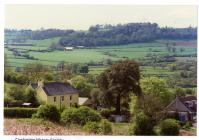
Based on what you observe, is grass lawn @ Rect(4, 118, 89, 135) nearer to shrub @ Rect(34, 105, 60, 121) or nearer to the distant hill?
shrub @ Rect(34, 105, 60, 121)

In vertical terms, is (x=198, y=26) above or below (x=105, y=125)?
above

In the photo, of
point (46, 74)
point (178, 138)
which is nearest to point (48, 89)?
point (46, 74)

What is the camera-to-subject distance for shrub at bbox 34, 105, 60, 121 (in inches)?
548

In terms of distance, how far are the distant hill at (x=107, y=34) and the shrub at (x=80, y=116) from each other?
609mm

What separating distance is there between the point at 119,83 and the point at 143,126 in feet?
1.50

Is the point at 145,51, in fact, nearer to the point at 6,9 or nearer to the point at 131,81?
the point at 131,81

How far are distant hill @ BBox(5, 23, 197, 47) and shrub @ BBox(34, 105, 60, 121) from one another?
60 cm

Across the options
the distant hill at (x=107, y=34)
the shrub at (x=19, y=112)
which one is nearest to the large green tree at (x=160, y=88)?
the distant hill at (x=107, y=34)

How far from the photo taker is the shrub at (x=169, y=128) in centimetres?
1387

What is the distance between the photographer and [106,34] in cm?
1402

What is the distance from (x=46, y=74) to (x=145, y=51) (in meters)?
0.94

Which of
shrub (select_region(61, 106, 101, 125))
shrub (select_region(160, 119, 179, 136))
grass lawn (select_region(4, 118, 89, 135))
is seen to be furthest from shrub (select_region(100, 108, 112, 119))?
shrub (select_region(160, 119, 179, 136))

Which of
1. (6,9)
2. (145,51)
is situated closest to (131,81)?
(145,51)

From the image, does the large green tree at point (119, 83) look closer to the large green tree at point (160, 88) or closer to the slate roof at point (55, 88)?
the large green tree at point (160, 88)
